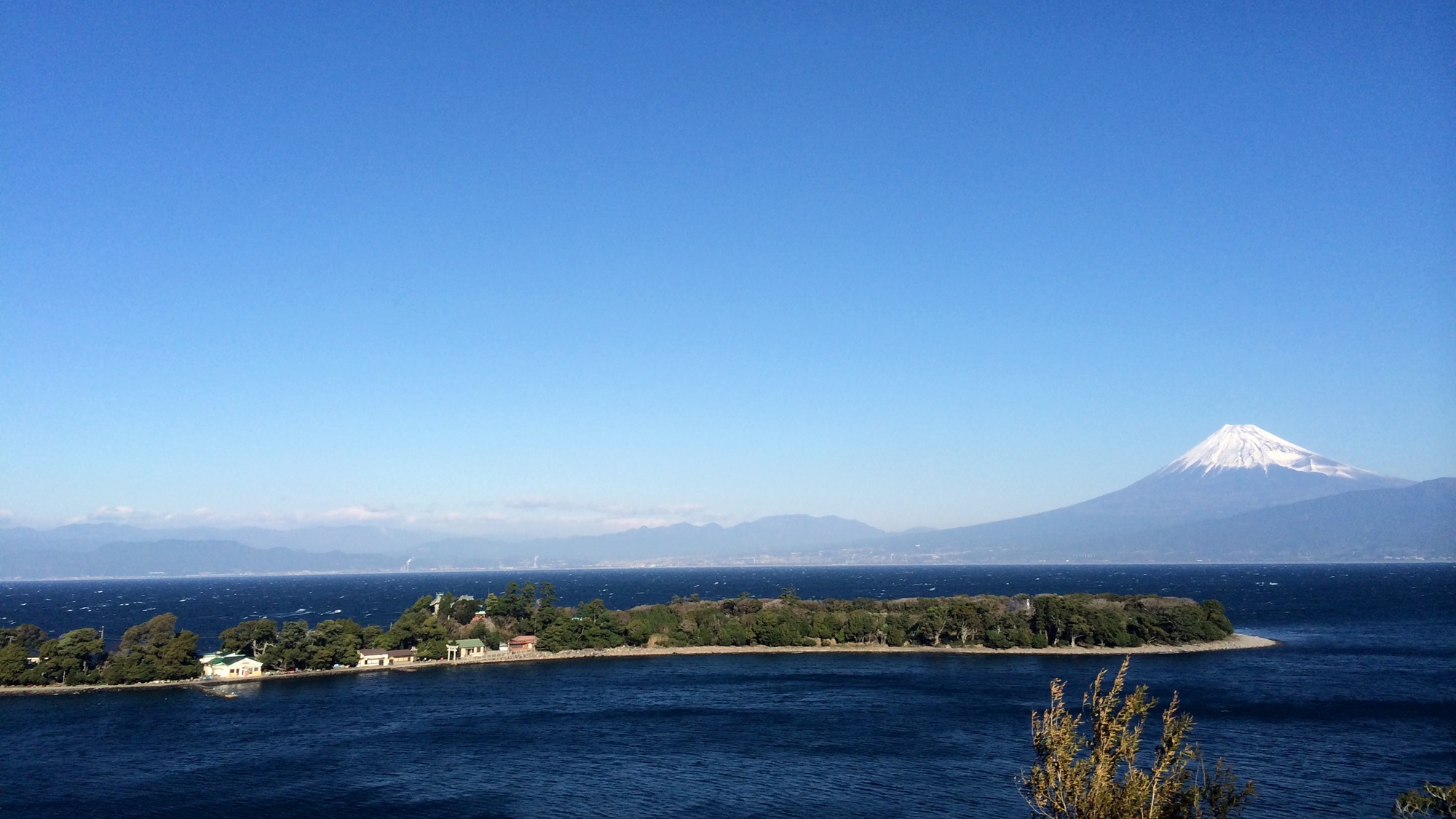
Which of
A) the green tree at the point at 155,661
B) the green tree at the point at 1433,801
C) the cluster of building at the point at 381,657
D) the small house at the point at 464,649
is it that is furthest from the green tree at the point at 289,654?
the green tree at the point at 1433,801

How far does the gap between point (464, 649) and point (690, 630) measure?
2157 centimetres

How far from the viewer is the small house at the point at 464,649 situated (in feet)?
257

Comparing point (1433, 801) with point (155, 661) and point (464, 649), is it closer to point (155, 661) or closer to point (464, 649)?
point (464, 649)

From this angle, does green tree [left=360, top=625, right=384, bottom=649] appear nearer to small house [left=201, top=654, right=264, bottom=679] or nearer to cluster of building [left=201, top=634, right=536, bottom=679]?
cluster of building [left=201, top=634, right=536, bottom=679]

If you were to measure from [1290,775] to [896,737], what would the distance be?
1741 centimetres

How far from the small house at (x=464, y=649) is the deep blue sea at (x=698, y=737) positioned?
5319mm

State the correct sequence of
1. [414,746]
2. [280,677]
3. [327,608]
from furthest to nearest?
[327,608], [280,677], [414,746]

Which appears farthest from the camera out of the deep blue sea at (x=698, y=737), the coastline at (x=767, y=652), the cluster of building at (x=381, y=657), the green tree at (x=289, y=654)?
the coastline at (x=767, y=652)

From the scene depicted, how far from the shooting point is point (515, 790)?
36.7 metres

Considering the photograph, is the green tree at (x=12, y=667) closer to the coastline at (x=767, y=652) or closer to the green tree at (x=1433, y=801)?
the coastline at (x=767, y=652)

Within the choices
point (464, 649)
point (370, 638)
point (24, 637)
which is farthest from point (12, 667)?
point (464, 649)

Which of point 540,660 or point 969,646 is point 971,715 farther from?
point 540,660

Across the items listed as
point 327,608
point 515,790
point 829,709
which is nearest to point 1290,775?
point 829,709

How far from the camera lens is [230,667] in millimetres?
67938
